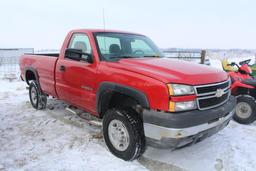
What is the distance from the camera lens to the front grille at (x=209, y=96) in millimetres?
2988

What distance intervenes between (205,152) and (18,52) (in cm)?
2025

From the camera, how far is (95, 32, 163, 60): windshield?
4.04m

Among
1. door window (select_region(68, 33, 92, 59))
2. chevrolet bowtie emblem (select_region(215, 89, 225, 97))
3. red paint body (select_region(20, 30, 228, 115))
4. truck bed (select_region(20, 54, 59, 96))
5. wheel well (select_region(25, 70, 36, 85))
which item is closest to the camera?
red paint body (select_region(20, 30, 228, 115))

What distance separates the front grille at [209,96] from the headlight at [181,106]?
0.10 metres

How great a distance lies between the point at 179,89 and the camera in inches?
113

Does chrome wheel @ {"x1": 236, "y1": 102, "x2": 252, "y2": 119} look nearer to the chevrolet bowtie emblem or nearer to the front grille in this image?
the front grille

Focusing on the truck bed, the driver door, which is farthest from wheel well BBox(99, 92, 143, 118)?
the truck bed

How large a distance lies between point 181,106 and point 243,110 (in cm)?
303

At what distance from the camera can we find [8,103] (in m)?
6.83

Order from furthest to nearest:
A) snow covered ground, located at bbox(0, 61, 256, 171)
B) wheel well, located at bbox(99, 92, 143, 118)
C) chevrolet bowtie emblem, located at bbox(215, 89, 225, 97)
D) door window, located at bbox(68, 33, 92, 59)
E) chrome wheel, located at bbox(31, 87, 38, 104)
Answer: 1. chrome wheel, located at bbox(31, 87, 38, 104)
2. door window, located at bbox(68, 33, 92, 59)
3. wheel well, located at bbox(99, 92, 143, 118)
4. snow covered ground, located at bbox(0, 61, 256, 171)
5. chevrolet bowtie emblem, located at bbox(215, 89, 225, 97)

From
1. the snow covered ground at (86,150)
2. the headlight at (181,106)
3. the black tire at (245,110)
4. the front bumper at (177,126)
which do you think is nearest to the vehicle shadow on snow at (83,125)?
the snow covered ground at (86,150)

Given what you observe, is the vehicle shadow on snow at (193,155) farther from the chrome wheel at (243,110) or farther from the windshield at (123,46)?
the windshield at (123,46)

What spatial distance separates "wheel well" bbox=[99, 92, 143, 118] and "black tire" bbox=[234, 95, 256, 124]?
2.83 meters

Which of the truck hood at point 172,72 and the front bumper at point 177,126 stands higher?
the truck hood at point 172,72
